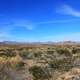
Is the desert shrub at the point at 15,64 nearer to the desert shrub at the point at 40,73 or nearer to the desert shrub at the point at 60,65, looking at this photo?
the desert shrub at the point at 40,73

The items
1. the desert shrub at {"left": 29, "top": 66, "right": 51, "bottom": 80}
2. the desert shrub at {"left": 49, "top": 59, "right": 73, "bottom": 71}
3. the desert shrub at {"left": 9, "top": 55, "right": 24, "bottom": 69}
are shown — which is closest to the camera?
the desert shrub at {"left": 29, "top": 66, "right": 51, "bottom": 80}

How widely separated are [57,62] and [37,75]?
9511 millimetres

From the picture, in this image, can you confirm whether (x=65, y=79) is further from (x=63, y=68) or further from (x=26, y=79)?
(x=63, y=68)

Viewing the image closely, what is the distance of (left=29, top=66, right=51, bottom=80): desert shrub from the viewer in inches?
1049

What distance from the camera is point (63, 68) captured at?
109 feet

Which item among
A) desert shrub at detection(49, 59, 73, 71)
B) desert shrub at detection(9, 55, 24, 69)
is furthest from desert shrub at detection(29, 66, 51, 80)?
desert shrub at detection(49, 59, 73, 71)

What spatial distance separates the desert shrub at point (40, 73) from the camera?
2666cm

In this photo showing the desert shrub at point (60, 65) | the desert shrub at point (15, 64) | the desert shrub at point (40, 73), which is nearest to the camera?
the desert shrub at point (40, 73)

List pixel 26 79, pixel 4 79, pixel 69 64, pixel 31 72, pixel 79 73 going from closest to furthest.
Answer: pixel 4 79 < pixel 26 79 < pixel 79 73 < pixel 31 72 < pixel 69 64

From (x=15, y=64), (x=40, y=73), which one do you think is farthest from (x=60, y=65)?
(x=40, y=73)

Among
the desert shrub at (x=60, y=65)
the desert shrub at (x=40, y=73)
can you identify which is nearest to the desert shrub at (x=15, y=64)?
the desert shrub at (x=40, y=73)

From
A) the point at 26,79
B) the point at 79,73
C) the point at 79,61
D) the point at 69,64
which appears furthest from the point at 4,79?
the point at 79,61

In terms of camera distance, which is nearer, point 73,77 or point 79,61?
point 73,77

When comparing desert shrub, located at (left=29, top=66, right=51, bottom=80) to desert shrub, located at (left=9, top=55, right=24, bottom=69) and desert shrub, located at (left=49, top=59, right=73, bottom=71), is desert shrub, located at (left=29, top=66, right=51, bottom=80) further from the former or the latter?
desert shrub, located at (left=49, top=59, right=73, bottom=71)
